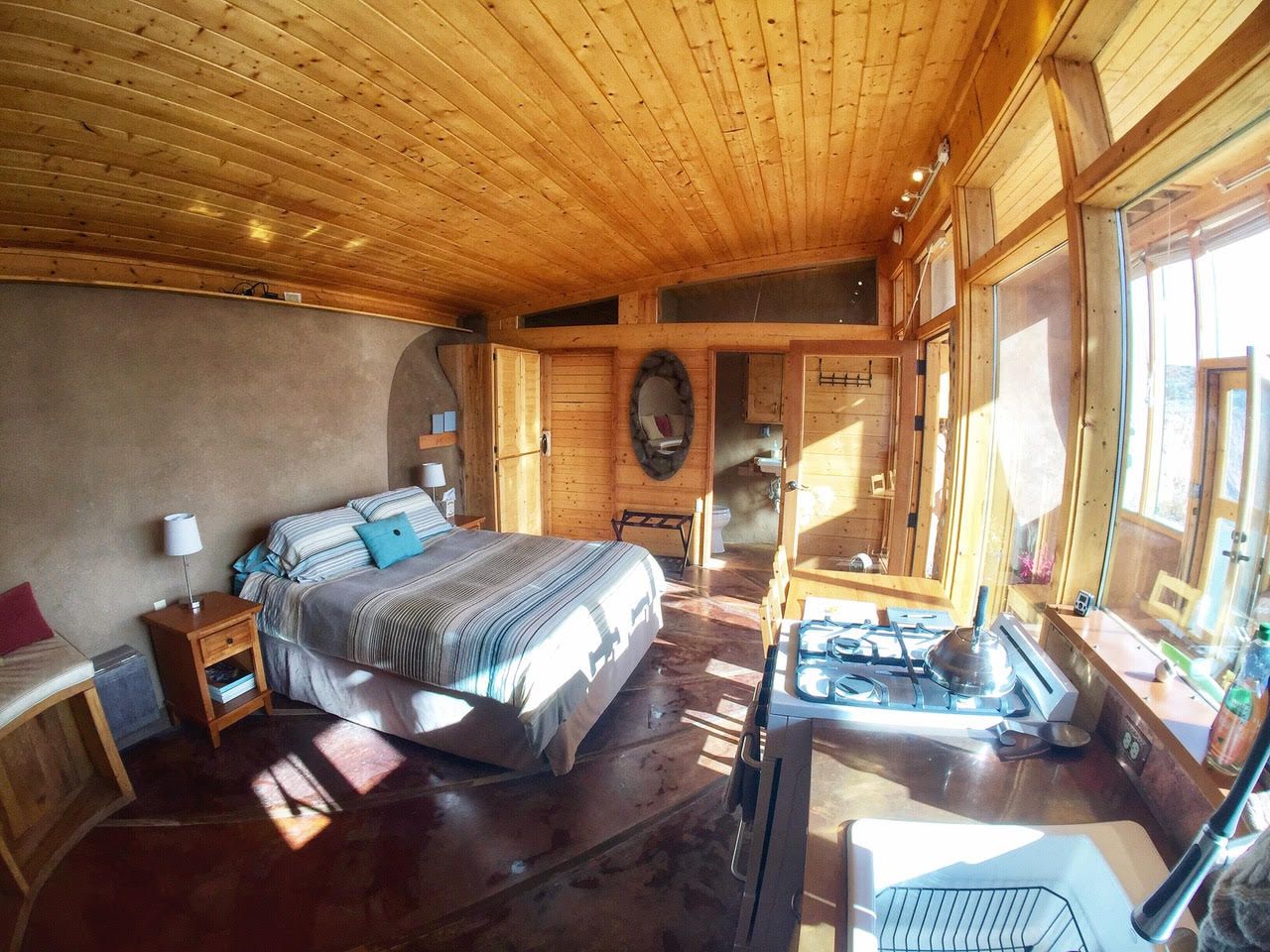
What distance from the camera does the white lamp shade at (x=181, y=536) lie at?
2.74 m

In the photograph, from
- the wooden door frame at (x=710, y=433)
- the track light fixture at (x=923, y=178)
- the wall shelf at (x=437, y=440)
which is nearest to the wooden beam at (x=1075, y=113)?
the track light fixture at (x=923, y=178)

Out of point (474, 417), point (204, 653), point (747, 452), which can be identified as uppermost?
point (474, 417)

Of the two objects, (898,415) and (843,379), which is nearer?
(898,415)

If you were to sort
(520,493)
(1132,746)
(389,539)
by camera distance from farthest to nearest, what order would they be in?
(520,493)
(389,539)
(1132,746)

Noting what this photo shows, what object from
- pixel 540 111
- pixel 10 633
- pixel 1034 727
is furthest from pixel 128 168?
pixel 1034 727

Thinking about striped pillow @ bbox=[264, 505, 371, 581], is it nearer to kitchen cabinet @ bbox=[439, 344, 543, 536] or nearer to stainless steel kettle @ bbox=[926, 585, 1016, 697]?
kitchen cabinet @ bbox=[439, 344, 543, 536]

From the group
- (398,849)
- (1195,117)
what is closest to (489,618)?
(398,849)

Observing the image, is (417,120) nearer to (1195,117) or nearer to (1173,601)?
(1195,117)

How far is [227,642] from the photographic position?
2.80m

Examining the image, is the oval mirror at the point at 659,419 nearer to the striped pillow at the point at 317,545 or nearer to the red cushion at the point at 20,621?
the striped pillow at the point at 317,545

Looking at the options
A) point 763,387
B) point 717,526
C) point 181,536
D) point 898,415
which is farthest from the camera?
point 763,387

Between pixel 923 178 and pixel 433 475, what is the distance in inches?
154

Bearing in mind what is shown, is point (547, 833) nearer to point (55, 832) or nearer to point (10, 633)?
point (55, 832)

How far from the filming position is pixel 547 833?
2184 millimetres
